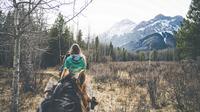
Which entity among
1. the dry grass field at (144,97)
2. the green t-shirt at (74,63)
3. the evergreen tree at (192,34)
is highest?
the evergreen tree at (192,34)

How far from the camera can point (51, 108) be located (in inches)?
141

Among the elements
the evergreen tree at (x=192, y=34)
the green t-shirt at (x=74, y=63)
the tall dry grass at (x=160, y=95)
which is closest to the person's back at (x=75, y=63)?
the green t-shirt at (x=74, y=63)

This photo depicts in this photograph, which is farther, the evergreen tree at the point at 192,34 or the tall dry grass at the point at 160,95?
the evergreen tree at the point at 192,34

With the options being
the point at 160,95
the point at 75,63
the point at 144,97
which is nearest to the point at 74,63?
the point at 75,63

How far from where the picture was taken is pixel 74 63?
5758 millimetres

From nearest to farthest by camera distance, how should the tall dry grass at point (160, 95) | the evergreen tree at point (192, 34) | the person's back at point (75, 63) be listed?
the person's back at point (75, 63), the tall dry grass at point (160, 95), the evergreen tree at point (192, 34)

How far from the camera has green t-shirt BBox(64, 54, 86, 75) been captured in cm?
565

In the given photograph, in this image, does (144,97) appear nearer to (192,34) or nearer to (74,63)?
(74,63)

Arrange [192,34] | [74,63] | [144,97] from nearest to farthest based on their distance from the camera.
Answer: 1. [74,63]
2. [144,97]
3. [192,34]

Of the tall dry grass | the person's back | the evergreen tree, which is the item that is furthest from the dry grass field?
the evergreen tree

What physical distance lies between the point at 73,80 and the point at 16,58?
3105 millimetres

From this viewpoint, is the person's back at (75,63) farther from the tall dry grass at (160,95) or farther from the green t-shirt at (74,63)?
the tall dry grass at (160,95)

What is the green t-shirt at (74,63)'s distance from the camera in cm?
565

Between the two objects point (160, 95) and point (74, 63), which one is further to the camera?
point (160, 95)
